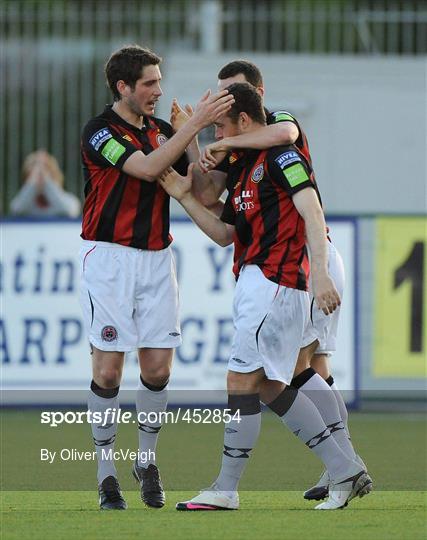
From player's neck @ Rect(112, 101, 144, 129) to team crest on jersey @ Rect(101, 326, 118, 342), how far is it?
983 millimetres

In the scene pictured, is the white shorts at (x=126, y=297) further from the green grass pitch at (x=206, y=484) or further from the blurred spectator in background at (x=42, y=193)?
the blurred spectator in background at (x=42, y=193)

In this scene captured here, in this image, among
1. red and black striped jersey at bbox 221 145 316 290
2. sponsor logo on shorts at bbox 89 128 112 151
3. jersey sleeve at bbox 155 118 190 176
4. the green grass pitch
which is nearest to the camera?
the green grass pitch

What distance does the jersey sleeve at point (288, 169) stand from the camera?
7.11 metres

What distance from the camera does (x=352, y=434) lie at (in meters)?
11.0

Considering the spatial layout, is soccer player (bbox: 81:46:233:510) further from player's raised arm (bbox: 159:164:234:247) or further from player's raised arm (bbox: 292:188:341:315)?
player's raised arm (bbox: 292:188:341:315)

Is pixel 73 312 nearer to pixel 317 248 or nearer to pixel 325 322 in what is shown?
pixel 325 322

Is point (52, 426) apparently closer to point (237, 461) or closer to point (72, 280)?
point (72, 280)

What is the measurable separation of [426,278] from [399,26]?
154 inches

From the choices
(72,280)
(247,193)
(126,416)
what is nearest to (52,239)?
(72,280)

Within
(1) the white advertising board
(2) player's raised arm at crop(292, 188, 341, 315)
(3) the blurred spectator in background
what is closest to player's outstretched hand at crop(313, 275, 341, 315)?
(2) player's raised arm at crop(292, 188, 341, 315)

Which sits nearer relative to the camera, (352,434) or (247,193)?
(247,193)

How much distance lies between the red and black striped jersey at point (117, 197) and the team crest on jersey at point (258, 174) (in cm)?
54

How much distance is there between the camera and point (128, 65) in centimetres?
760

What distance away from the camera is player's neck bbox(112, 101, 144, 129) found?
7.66 metres
